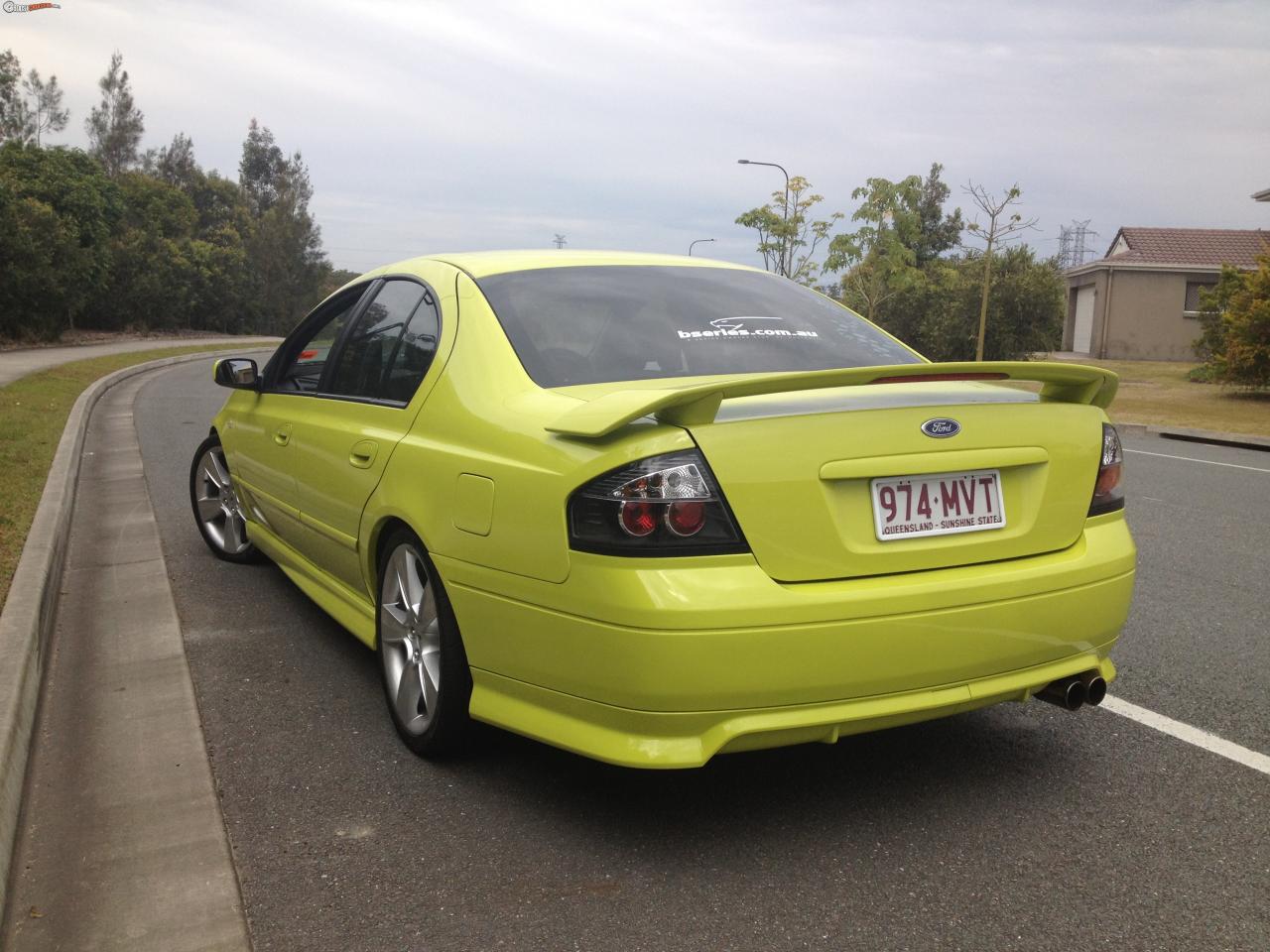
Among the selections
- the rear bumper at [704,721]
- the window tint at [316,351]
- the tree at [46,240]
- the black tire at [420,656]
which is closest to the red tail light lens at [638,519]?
→ the rear bumper at [704,721]

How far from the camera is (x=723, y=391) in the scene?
2840 mm

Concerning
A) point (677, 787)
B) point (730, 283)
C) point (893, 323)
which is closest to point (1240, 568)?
point (730, 283)

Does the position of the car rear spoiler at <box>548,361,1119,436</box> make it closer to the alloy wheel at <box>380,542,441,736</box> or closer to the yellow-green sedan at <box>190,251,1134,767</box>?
the yellow-green sedan at <box>190,251,1134,767</box>

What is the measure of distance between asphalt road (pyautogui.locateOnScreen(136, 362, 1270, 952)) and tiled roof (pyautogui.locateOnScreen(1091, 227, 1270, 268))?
41.3 m

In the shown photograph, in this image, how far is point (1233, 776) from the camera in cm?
350

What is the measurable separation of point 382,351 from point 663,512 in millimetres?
1863

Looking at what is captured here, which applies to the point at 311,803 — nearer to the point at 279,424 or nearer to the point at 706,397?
the point at 706,397

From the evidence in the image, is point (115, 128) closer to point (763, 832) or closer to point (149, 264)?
point (149, 264)

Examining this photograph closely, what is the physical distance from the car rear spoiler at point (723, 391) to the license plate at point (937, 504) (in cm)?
27

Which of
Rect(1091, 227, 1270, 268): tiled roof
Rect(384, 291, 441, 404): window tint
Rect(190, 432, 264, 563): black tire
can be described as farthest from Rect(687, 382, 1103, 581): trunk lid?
Rect(1091, 227, 1270, 268): tiled roof

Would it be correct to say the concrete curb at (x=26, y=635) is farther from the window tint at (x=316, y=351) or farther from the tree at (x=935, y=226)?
the tree at (x=935, y=226)

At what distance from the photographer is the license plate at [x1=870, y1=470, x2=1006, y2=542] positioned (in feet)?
9.75

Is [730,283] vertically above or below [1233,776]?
above

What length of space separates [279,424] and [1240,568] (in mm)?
5156
